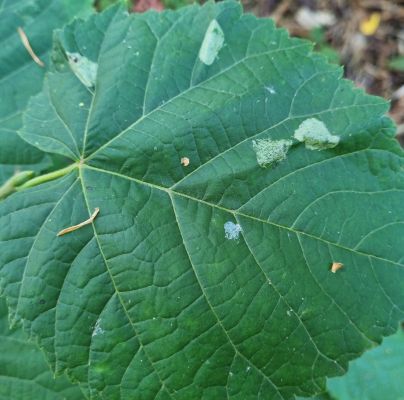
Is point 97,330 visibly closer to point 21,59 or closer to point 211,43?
point 211,43

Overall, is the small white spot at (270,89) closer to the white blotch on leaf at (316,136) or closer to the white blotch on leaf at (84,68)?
the white blotch on leaf at (316,136)

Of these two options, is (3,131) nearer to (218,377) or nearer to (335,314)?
(218,377)

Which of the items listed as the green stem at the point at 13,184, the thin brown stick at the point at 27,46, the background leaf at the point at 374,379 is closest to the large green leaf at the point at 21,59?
the thin brown stick at the point at 27,46

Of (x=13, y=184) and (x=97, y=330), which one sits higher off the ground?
(x=13, y=184)

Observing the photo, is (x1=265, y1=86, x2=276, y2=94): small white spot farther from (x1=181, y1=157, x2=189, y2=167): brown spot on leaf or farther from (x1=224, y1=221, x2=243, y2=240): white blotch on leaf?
(x1=224, y1=221, x2=243, y2=240): white blotch on leaf

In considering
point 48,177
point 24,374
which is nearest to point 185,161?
point 48,177

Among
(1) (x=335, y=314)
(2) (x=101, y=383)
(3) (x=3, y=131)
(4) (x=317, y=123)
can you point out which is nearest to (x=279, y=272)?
(1) (x=335, y=314)
